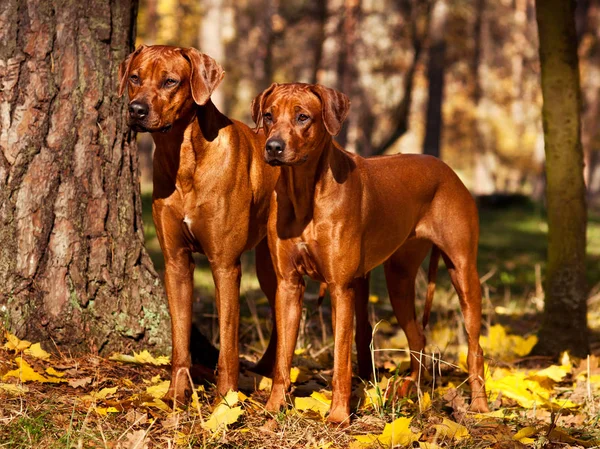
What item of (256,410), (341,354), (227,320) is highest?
(227,320)

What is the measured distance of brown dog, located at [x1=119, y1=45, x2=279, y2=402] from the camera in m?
4.27

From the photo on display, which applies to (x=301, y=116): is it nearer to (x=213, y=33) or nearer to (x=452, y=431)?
(x=452, y=431)

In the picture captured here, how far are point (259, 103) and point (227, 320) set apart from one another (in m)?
1.22

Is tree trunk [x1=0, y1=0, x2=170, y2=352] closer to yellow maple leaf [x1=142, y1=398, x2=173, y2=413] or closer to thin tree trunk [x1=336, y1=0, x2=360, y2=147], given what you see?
yellow maple leaf [x1=142, y1=398, x2=173, y2=413]

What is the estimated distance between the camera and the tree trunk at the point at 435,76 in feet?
63.0

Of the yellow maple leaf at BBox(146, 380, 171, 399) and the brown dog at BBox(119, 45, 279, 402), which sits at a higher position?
the brown dog at BBox(119, 45, 279, 402)

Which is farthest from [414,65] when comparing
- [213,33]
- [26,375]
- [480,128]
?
[480,128]

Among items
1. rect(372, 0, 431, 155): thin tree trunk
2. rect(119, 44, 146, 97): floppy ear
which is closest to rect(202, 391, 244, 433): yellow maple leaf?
rect(119, 44, 146, 97): floppy ear

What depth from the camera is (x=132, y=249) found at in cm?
521

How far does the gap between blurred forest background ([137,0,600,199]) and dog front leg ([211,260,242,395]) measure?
12.7 m

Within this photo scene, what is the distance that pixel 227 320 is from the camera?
15.0 feet

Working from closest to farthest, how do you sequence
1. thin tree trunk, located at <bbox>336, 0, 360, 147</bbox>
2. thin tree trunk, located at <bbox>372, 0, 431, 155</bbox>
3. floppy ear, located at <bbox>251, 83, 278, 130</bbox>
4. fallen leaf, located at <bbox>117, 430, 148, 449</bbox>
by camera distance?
fallen leaf, located at <bbox>117, 430, 148, 449</bbox>, floppy ear, located at <bbox>251, 83, 278, 130</bbox>, thin tree trunk, located at <bbox>372, 0, 431, 155</bbox>, thin tree trunk, located at <bbox>336, 0, 360, 147</bbox>

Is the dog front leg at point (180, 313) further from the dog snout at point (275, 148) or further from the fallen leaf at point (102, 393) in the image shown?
the dog snout at point (275, 148)

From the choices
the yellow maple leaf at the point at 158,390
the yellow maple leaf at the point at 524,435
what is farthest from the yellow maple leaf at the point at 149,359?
the yellow maple leaf at the point at 524,435
